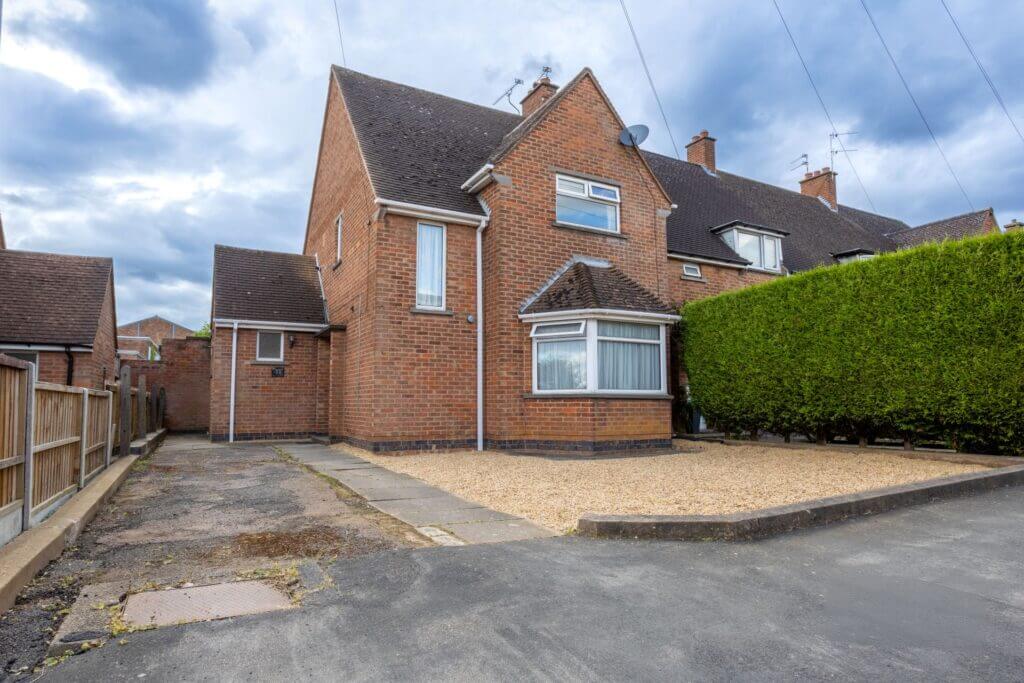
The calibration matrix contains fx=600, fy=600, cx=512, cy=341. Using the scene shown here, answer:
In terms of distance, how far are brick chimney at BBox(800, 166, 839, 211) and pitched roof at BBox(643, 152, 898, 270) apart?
27.2 inches

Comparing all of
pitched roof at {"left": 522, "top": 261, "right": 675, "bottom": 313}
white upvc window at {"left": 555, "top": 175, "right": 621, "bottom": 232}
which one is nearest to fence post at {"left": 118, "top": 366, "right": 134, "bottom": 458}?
pitched roof at {"left": 522, "top": 261, "right": 675, "bottom": 313}

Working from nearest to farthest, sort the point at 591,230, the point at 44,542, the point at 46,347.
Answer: the point at 44,542 < the point at 591,230 < the point at 46,347

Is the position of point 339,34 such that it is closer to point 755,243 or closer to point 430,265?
point 430,265

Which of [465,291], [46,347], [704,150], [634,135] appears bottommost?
[46,347]

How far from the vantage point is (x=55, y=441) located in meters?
5.48

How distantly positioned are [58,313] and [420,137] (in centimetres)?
1012

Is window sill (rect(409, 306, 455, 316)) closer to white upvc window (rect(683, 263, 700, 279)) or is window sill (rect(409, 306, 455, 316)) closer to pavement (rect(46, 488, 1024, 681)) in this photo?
white upvc window (rect(683, 263, 700, 279))

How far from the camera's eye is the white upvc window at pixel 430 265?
1208 centimetres

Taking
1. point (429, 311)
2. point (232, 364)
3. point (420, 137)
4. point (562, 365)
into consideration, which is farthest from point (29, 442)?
point (420, 137)

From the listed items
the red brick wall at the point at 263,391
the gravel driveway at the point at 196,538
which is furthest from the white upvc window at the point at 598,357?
the red brick wall at the point at 263,391

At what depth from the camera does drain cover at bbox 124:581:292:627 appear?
10.6 ft

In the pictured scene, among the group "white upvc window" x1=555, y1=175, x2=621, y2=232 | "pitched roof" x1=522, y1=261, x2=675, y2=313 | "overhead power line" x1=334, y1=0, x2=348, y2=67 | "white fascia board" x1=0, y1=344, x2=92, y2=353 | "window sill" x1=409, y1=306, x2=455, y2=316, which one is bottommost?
"white fascia board" x1=0, y1=344, x2=92, y2=353

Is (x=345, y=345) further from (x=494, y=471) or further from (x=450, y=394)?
(x=494, y=471)

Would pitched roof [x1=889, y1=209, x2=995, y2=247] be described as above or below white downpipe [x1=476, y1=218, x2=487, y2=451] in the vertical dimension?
above
